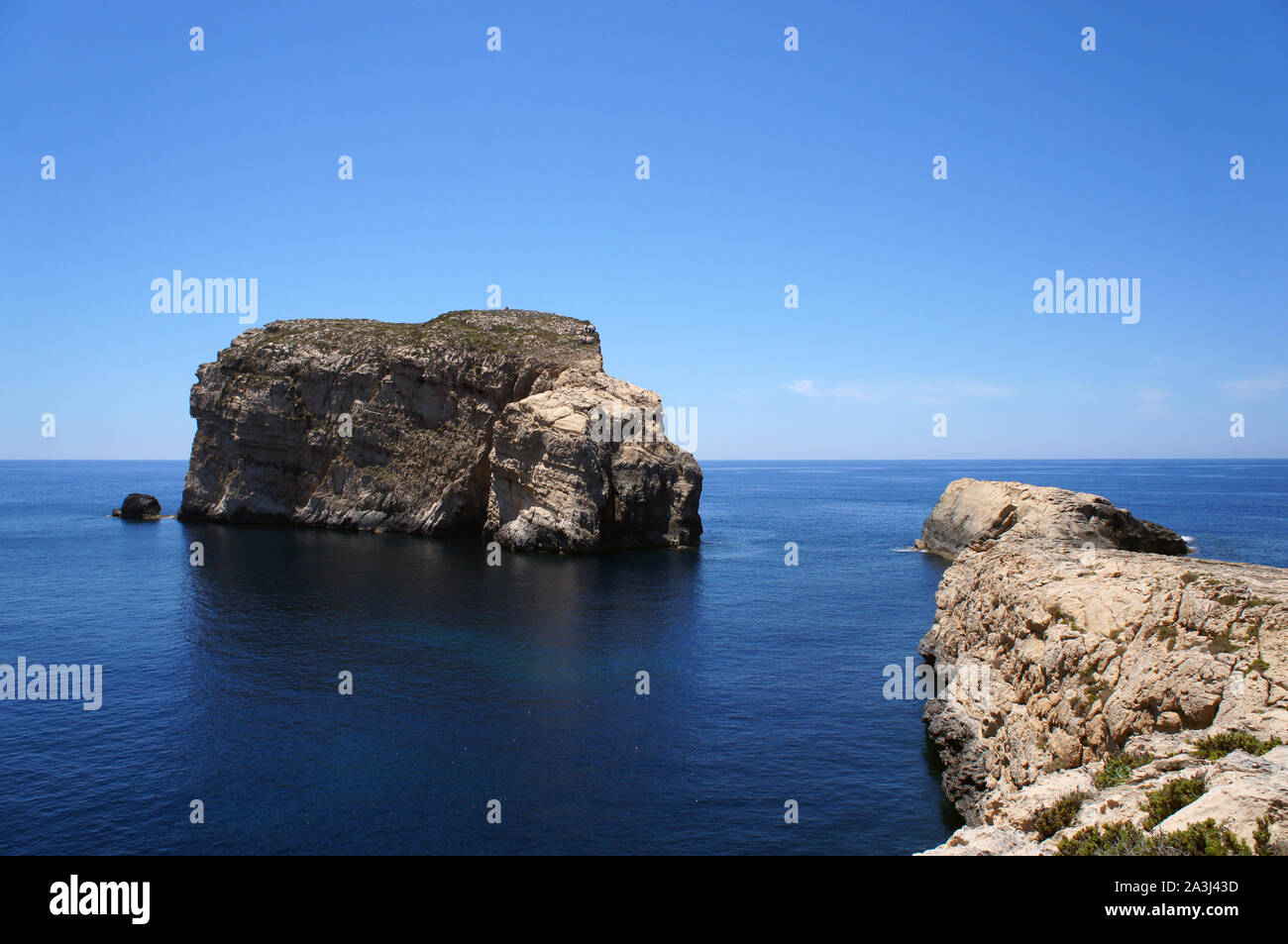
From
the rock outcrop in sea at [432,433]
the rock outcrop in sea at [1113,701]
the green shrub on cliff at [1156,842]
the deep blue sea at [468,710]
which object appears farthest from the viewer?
the rock outcrop in sea at [432,433]

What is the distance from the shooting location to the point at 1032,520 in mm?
74188

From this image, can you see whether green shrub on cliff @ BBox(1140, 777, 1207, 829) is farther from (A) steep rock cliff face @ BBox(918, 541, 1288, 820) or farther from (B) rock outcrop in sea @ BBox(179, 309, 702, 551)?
(B) rock outcrop in sea @ BBox(179, 309, 702, 551)

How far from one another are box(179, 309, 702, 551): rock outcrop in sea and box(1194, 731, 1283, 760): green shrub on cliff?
7631 cm

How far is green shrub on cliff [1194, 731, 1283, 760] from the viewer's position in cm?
1953

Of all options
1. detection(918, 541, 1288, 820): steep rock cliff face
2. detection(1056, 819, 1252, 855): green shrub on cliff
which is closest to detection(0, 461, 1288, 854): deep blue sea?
detection(918, 541, 1288, 820): steep rock cliff face

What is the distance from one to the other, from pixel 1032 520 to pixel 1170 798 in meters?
61.8

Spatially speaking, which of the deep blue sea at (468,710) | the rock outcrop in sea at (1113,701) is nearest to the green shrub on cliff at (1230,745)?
the rock outcrop in sea at (1113,701)

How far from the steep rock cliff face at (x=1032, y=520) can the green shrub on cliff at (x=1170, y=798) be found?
44.5 metres

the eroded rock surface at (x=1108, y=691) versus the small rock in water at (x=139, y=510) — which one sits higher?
the small rock in water at (x=139, y=510)

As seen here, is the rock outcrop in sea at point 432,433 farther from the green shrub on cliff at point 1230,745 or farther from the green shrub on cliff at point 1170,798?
the green shrub on cliff at point 1170,798

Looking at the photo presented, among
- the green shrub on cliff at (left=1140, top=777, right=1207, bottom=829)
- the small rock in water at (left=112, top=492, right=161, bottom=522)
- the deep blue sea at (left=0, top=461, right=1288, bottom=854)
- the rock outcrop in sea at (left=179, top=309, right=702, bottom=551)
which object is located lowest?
the deep blue sea at (left=0, top=461, right=1288, bottom=854)

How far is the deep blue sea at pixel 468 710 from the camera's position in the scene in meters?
30.4

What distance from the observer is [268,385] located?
387ft
